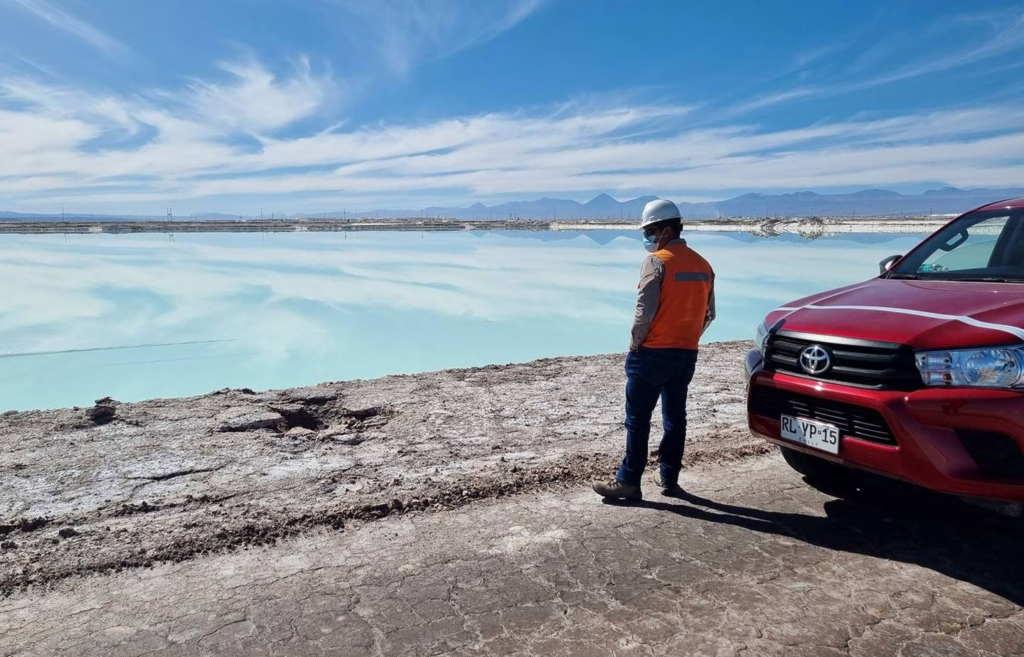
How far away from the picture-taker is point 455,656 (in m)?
2.70

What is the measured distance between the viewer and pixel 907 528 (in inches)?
153

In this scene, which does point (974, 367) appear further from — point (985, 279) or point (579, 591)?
point (579, 591)

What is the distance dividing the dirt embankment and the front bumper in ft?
6.00

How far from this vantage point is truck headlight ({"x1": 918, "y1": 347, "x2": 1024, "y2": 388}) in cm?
297

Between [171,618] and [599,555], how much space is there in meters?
2.02

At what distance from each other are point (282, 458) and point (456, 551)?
1958mm

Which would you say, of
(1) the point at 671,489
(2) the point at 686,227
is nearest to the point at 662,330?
(1) the point at 671,489

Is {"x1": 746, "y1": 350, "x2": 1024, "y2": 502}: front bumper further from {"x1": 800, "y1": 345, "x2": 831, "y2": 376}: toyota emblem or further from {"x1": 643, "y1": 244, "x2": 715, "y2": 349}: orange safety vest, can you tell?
{"x1": 643, "y1": 244, "x2": 715, "y2": 349}: orange safety vest

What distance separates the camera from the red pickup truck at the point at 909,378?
9.86ft

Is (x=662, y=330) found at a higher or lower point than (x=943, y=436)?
higher

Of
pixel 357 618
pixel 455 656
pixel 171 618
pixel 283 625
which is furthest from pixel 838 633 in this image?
pixel 171 618

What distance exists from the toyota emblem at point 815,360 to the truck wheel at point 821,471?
1.00 metres

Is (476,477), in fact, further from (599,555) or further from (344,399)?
(344,399)

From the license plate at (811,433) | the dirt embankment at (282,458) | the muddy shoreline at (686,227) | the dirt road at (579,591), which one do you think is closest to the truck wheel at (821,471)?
the dirt road at (579,591)
